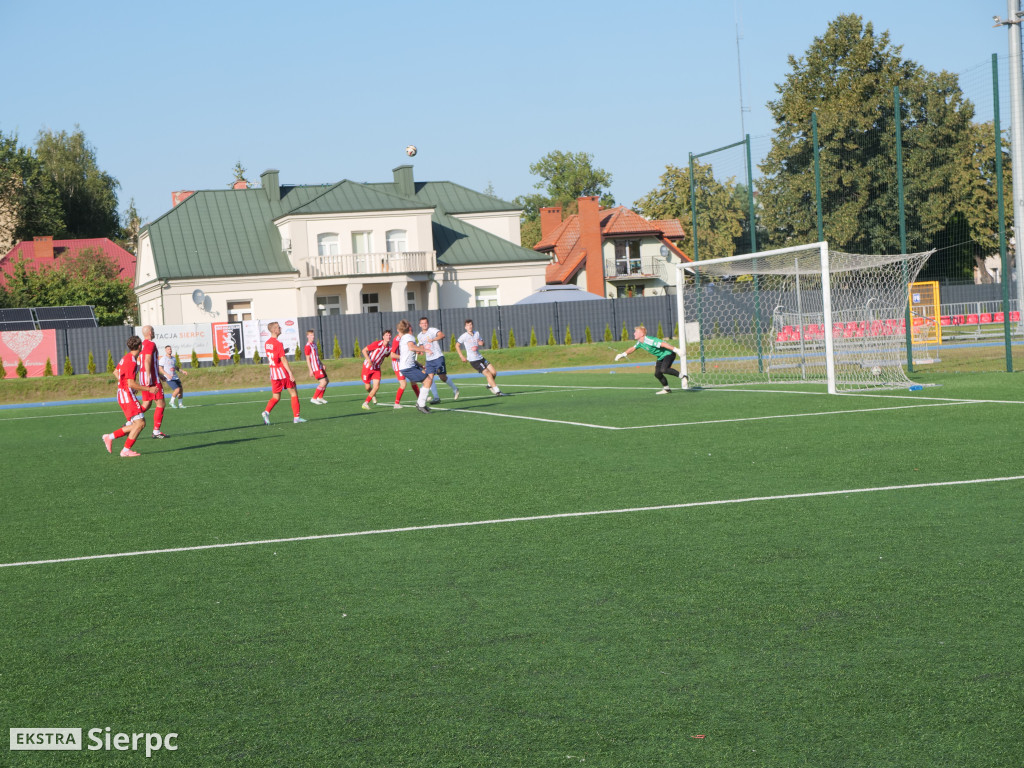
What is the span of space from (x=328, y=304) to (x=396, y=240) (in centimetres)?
462

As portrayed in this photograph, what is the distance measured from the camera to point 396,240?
5172 centimetres

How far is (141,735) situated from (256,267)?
160 feet

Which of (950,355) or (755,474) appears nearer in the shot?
(755,474)

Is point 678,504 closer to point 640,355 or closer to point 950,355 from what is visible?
point 950,355

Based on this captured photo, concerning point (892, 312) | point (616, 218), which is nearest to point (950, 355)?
point (892, 312)

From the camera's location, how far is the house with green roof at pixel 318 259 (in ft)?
165

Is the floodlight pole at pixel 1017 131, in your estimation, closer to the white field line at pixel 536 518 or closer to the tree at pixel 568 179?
the white field line at pixel 536 518

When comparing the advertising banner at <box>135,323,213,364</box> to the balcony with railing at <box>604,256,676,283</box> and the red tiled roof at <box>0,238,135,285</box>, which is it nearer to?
the red tiled roof at <box>0,238,135,285</box>

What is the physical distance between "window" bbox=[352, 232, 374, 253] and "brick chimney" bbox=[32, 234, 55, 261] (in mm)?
25749

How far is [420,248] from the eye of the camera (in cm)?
5172

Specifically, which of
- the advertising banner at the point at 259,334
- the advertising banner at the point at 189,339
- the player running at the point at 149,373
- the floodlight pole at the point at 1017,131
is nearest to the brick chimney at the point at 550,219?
the advertising banner at the point at 259,334

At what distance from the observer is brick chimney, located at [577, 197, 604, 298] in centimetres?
6562

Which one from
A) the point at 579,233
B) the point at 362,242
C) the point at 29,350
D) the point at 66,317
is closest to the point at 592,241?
the point at 579,233

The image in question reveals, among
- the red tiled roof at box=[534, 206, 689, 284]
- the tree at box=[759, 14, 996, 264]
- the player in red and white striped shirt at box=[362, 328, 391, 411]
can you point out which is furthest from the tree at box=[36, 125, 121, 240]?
the player in red and white striped shirt at box=[362, 328, 391, 411]
